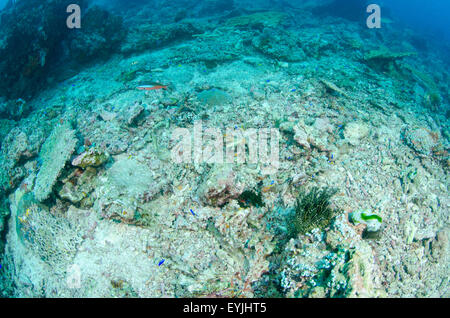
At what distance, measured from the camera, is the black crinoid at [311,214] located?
9.97ft

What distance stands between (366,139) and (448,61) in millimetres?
22134

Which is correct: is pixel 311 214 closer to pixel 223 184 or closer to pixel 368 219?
pixel 368 219

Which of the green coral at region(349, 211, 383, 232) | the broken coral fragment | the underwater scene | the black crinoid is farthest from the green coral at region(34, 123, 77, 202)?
the green coral at region(349, 211, 383, 232)

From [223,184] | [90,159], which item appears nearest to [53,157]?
[90,159]

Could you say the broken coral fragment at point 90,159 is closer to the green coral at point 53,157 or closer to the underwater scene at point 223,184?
the underwater scene at point 223,184

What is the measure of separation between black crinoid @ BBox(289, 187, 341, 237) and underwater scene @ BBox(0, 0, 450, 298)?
29 mm

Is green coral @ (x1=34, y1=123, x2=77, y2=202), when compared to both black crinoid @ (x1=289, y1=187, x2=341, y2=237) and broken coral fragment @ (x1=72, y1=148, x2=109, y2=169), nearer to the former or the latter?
broken coral fragment @ (x1=72, y1=148, x2=109, y2=169)

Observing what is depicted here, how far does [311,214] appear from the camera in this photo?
10.0 ft

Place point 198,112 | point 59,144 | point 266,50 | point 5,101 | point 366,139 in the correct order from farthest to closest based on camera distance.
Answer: point 266,50 → point 5,101 → point 198,112 → point 366,139 → point 59,144

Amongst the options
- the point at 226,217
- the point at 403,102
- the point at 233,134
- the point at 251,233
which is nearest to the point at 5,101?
the point at 233,134

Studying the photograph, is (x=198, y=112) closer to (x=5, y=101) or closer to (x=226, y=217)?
(x=226, y=217)

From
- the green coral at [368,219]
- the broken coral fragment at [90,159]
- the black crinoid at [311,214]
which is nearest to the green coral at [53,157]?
the broken coral fragment at [90,159]
